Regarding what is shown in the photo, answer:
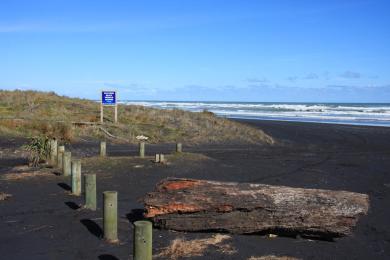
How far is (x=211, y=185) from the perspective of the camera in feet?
26.7

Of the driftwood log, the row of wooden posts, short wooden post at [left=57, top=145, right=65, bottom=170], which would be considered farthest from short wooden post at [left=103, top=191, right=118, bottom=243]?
short wooden post at [left=57, top=145, right=65, bottom=170]

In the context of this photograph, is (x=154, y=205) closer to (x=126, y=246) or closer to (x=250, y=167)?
(x=126, y=246)

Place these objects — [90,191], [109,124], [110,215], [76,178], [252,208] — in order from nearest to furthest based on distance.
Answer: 1. [110,215]
2. [252,208]
3. [90,191]
4. [76,178]
5. [109,124]

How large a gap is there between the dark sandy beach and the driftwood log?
0.21 metres

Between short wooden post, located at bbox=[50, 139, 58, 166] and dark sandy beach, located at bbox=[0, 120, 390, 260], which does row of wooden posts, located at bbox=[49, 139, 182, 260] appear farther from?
short wooden post, located at bbox=[50, 139, 58, 166]

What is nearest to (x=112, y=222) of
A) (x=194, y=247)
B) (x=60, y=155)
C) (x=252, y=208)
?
(x=194, y=247)

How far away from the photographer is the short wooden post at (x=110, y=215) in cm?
748

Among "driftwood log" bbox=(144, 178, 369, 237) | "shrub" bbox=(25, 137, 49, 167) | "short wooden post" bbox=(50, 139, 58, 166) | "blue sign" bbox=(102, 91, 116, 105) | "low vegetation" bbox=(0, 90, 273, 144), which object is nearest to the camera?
"driftwood log" bbox=(144, 178, 369, 237)

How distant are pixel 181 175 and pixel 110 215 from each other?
22.7 ft

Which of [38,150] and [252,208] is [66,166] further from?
Result: [252,208]

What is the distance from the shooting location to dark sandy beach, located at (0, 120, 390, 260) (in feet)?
24.4

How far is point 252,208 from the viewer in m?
7.82

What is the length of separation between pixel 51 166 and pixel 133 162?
2.60m

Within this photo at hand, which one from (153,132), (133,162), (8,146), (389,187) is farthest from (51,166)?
(153,132)
